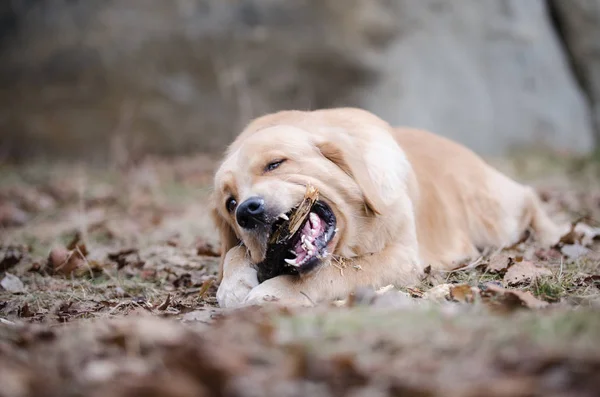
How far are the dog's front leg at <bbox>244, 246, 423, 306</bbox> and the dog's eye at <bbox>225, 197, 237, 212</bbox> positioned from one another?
53 cm

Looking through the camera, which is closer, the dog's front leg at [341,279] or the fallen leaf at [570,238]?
→ the dog's front leg at [341,279]

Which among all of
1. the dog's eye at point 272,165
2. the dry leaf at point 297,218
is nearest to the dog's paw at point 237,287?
the dry leaf at point 297,218

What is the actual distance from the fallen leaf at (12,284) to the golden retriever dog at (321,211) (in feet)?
4.15

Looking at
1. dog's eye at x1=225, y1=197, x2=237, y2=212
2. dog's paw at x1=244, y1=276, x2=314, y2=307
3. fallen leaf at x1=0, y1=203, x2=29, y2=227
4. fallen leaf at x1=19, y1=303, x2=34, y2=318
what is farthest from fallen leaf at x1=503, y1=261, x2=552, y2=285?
fallen leaf at x1=0, y1=203, x2=29, y2=227

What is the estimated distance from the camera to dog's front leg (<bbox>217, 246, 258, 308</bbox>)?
3.85 metres

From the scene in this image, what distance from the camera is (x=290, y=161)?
3916 mm

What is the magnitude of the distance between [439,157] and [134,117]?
6.19 metres

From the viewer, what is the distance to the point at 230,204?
4113 mm

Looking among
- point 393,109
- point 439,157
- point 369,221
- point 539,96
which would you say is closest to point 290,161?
point 369,221

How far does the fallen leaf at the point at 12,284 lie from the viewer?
14.7ft

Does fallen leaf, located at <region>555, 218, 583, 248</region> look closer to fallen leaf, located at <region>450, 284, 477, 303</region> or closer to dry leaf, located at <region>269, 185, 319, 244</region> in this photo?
fallen leaf, located at <region>450, 284, 477, 303</region>

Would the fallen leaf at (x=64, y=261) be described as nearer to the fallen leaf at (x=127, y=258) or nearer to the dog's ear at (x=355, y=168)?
the fallen leaf at (x=127, y=258)

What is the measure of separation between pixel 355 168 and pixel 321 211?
0.31 metres

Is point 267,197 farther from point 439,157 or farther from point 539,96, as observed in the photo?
point 539,96
